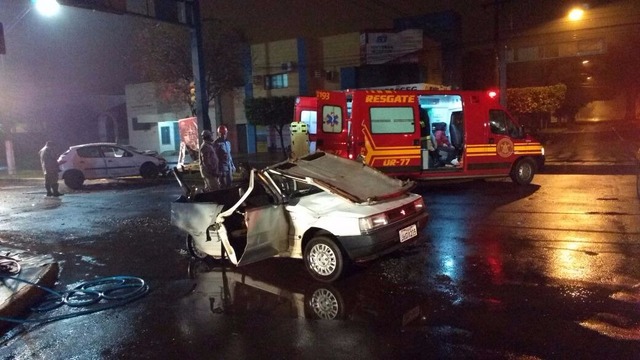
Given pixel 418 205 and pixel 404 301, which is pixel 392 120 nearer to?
pixel 418 205

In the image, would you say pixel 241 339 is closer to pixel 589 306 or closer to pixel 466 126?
pixel 589 306

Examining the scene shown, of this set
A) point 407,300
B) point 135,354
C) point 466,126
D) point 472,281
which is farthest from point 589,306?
point 466,126

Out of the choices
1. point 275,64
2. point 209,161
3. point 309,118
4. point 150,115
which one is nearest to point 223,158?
point 209,161

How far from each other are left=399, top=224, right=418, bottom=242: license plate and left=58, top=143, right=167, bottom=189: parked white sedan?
14.8 m

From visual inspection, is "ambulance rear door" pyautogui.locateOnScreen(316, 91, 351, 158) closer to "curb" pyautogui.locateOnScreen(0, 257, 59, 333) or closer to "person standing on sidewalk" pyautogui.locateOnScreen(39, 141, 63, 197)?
"curb" pyautogui.locateOnScreen(0, 257, 59, 333)

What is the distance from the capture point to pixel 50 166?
15.5 metres

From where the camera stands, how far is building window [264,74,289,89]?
35312 mm

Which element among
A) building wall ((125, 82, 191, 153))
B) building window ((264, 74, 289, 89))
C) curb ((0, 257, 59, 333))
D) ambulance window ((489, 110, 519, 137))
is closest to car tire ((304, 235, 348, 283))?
curb ((0, 257, 59, 333))

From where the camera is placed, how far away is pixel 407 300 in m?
5.39

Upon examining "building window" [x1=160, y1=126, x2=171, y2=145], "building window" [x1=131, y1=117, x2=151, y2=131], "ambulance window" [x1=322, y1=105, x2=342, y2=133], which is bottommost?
"ambulance window" [x1=322, y1=105, x2=342, y2=133]

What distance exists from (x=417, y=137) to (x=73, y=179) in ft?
40.4

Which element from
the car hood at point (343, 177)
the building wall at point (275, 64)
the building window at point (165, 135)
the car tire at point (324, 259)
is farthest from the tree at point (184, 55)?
the car tire at point (324, 259)

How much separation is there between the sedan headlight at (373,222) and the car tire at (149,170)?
1496 cm

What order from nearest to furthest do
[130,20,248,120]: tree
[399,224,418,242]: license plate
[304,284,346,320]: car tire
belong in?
[304,284,346,320]: car tire
[399,224,418,242]: license plate
[130,20,248,120]: tree
